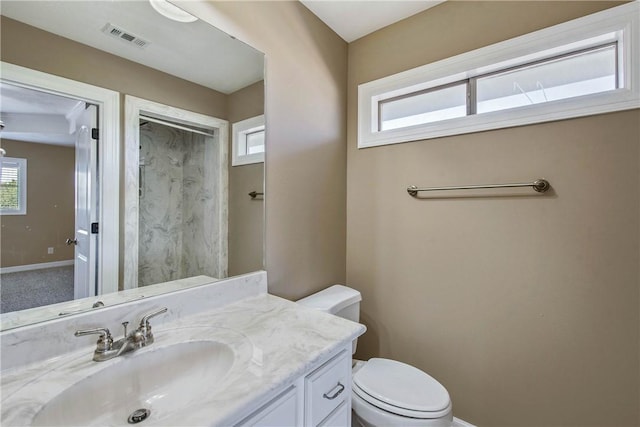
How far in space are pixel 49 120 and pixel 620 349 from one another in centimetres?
226

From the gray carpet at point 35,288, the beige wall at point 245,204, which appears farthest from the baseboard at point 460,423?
the gray carpet at point 35,288

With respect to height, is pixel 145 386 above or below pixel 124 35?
below

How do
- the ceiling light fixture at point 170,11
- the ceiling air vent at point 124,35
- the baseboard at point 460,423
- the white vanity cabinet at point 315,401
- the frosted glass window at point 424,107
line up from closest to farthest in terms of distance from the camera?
the white vanity cabinet at point 315,401, the ceiling air vent at point 124,35, the ceiling light fixture at point 170,11, the baseboard at point 460,423, the frosted glass window at point 424,107

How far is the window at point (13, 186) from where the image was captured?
74cm

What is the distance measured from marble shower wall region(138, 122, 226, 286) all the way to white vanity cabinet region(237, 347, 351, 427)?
638mm

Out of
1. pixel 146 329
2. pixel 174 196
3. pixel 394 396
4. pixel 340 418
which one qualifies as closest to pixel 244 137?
pixel 174 196

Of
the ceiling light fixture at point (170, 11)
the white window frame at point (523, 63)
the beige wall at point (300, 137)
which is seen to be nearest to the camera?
the ceiling light fixture at point (170, 11)

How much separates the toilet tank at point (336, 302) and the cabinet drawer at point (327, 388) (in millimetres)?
501

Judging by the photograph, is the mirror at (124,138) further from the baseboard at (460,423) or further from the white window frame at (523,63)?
the baseboard at (460,423)

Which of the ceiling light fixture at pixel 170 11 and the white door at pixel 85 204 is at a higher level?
the ceiling light fixture at pixel 170 11

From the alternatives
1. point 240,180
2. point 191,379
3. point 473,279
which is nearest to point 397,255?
point 473,279

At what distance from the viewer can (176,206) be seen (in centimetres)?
114

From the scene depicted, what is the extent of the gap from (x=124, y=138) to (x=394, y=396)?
58.6 inches

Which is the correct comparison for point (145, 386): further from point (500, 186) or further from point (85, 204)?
point (500, 186)
